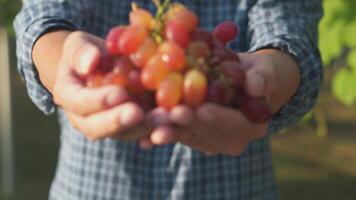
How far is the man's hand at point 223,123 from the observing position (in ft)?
2.99

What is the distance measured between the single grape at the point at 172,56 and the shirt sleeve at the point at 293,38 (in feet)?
1.43

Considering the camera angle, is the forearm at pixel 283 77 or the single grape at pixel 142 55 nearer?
the single grape at pixel 142 55

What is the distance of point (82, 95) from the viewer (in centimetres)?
95

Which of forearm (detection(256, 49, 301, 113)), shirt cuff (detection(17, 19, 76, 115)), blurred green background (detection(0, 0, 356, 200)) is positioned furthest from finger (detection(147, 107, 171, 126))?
blurred green background (detection(0, 0, 356, 200))

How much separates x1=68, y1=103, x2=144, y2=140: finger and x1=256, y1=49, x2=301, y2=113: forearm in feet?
1.01

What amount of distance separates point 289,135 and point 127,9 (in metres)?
3.88

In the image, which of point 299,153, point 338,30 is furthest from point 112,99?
point 299,153

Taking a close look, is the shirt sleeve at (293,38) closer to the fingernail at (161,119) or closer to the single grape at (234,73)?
the single grape at (234,73)

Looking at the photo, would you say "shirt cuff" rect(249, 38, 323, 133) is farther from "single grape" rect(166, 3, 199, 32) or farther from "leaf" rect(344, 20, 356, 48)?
"leaf" rect(344, 20, 356, 48)

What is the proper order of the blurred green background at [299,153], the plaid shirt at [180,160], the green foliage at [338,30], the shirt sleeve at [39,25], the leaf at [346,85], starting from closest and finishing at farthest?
the shirt sleeve at [39,25]
the plaid shirt at [180,160]
the green foliage at [338,30]
the leaf at [346,85]
the blurred green background at [299,153]

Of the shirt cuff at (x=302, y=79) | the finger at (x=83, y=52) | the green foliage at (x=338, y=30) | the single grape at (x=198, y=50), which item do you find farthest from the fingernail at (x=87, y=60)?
the green foliage at (x=338, y=30)

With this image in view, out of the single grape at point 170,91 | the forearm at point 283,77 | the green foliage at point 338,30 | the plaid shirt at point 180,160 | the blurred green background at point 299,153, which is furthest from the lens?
the blurred green background at point 299,153

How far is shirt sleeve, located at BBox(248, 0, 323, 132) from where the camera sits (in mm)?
1354

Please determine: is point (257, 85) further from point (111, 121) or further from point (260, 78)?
point (111, 121)
